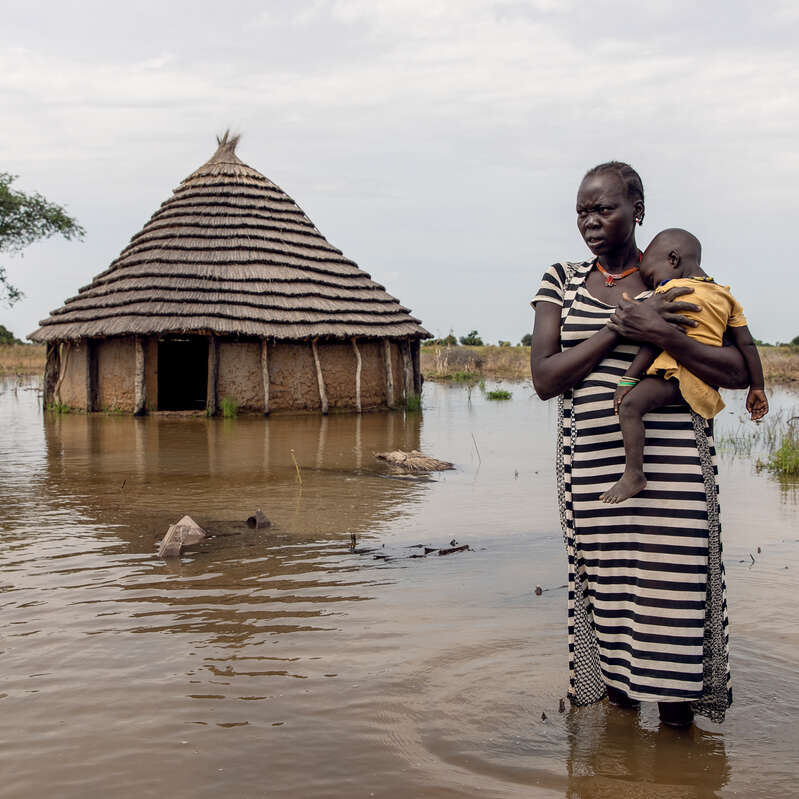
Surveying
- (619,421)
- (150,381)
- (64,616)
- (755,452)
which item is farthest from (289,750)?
(150,381)

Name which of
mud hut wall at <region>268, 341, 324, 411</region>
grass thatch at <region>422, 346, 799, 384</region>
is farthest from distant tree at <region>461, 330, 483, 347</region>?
mud hut wall at <region>268, 341, 324, 411</region>

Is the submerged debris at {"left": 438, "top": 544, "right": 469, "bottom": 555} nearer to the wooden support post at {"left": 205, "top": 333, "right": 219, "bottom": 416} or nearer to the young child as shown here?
the young child

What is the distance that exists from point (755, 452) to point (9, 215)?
22197 mm

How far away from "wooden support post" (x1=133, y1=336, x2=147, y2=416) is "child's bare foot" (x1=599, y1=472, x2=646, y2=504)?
13.0 metres

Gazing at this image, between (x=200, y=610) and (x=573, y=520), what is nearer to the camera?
(x=573, y=520)

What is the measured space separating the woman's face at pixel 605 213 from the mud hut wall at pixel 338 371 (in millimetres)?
12873

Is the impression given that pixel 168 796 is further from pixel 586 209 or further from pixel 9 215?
pixel 9 215

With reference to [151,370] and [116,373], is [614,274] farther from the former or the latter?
[116,373]

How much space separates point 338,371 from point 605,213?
1316cm

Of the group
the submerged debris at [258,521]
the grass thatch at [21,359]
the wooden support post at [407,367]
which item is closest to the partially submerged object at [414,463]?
the submerged debris at [258,521]

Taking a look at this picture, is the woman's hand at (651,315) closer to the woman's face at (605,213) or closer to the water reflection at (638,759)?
the woman's face at (605,213)

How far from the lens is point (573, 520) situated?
264 centimetres

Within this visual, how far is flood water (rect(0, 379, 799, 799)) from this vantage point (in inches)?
96.3

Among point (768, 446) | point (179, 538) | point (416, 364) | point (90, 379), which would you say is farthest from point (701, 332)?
point (416, 364)
